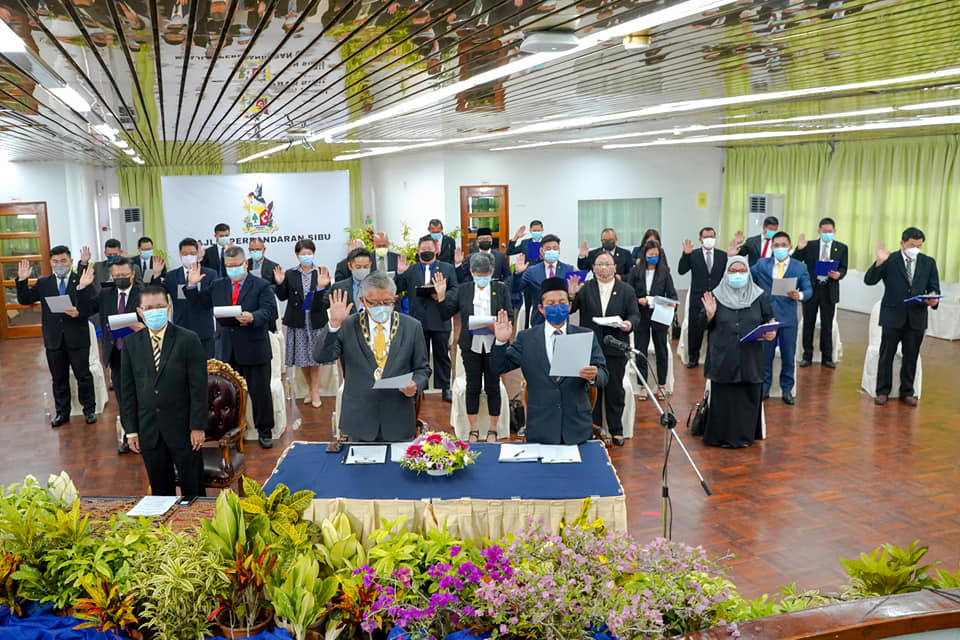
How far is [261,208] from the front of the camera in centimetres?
1177

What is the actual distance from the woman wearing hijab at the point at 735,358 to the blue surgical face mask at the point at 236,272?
14.0 ft

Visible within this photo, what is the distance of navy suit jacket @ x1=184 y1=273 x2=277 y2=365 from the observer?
7309mm

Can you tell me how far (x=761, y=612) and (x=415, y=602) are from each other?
1177mm

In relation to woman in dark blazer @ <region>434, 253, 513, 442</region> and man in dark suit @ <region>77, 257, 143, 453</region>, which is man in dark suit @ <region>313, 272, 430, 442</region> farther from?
man in dark suit @ <region>77, 257, 143, 453</region>

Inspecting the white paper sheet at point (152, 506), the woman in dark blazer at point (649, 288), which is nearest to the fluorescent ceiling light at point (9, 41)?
the white paper sheet at point (152, 506)

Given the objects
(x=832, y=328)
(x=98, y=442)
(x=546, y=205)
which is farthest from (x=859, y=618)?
(x=546, y=205)

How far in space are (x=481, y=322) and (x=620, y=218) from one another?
1190cm

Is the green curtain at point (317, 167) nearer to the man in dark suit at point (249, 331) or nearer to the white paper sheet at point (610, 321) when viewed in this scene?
the man in dark suit at point (249, 331)

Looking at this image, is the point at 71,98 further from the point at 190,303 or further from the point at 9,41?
the point at 190,303

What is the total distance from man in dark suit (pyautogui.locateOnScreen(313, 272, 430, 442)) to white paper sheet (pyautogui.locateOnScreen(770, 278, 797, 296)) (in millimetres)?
5254

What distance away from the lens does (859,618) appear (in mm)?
2354

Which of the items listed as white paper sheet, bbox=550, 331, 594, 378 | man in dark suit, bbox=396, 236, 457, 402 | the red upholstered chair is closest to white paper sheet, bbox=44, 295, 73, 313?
the red upholstered chair

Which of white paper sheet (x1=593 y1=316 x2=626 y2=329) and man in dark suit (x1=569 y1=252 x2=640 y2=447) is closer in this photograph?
white paper sheet (x1=593 y1=316 x2=626 y2=329)

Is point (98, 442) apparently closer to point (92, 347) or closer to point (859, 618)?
point (92, 347)
